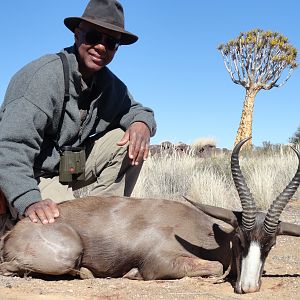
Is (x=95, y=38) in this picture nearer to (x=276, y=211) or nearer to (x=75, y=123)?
(x=75, y=123)

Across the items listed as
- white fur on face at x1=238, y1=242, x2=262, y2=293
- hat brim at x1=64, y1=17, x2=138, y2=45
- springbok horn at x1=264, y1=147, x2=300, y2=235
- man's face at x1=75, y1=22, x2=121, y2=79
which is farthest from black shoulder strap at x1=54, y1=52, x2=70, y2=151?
white fur on face at x1=238, y1=242, x2=262, y2=293

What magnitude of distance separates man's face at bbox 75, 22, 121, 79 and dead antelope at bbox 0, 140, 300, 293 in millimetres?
1567

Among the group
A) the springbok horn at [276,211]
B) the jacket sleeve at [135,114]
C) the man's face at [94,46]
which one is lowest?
the springbok horn at [276,211]

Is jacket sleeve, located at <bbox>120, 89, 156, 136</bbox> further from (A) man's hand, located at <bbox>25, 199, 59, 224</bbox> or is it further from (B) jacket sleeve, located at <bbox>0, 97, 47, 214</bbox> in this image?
(A) man's hand, located at <bbox>25, 199, 59, 224</bbox>

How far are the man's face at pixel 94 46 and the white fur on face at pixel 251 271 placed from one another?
279 cm

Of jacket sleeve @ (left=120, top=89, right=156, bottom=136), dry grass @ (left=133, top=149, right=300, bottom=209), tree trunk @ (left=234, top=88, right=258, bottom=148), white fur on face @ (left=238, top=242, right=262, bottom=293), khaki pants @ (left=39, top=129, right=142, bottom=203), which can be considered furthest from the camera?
tree trunk @ (left=234, top=88, right=258, bottom=148)

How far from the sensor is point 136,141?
6.61 meters

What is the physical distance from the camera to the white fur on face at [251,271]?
16.3ft

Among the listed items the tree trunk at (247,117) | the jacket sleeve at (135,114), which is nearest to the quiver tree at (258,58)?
the tree trunk at (247,117)

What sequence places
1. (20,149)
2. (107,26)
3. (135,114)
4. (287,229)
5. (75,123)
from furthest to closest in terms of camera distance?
1. (135,114)
2. (75,123)
3. (107,26)
4. (20,149)
5. (287,229)

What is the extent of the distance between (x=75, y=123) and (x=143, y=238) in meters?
1.61

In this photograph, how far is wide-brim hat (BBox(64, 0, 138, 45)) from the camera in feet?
21.1

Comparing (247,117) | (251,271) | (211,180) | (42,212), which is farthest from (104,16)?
(247,117)

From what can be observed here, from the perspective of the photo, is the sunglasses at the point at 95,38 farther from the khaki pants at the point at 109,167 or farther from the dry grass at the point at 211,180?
the dry grass at the point at 211,180
